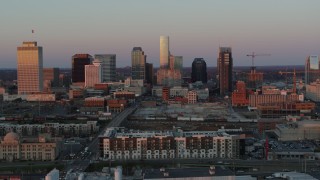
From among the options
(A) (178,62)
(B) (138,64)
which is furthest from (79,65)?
(A) (178,62)

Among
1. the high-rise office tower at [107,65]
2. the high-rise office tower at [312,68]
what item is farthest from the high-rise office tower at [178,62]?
the high-rise office tower at [312,68]

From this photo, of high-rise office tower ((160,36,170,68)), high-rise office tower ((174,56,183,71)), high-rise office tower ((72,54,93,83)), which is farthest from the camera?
high-rise office tower ((160,36,170,68))

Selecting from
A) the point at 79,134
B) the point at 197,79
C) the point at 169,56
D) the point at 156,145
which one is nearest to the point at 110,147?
the point at 156,145

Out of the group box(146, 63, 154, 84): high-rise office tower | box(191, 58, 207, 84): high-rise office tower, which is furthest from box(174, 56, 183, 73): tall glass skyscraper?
box(146, 63, 154, 84): high-rise office tower

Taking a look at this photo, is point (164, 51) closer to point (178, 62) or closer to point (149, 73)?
point (178, 62)

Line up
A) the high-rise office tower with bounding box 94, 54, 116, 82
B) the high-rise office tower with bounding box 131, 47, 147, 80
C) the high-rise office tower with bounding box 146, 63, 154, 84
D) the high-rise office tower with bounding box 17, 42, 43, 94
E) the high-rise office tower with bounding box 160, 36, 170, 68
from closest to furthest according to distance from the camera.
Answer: the high-rise office tower with bounding box 17, 42, 43, 94 < the high-rise office tower with bounding box 94, 54, 116, 82 < the high-rise office tower with bounding box 131, 47, 147, 80 < the high-rise office tower with bounding box 146, 63, 154, 84 < the high-rise office tower with bounding box 160, 36, 170, 68

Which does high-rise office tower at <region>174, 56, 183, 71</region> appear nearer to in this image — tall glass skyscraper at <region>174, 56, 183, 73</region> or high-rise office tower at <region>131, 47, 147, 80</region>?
tall glass skyscraper at <region>174, 56, 183, 73</region>
